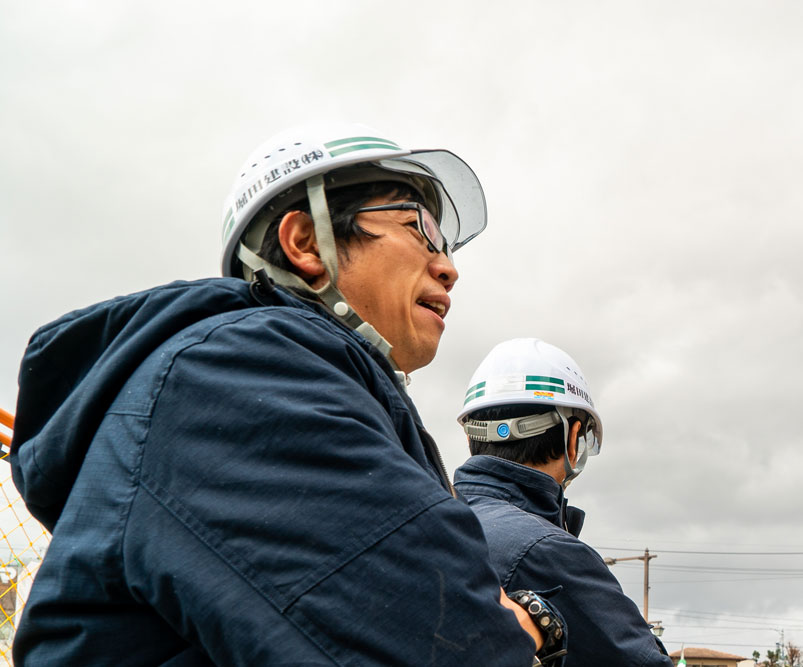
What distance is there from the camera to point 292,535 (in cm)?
158

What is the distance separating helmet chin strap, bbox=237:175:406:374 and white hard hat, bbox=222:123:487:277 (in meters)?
0.09

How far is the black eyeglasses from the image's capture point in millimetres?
2891

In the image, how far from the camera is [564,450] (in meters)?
4.78

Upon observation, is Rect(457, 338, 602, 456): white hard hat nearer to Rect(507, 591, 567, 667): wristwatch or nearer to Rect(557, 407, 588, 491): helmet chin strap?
Rect(557, 407, 588, 491): helmet chin strap

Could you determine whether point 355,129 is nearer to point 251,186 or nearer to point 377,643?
point 251,186

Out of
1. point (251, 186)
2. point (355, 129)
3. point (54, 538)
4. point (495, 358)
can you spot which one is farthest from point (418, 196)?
point (495, 358)

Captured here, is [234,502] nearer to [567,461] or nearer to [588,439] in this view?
[567,461]

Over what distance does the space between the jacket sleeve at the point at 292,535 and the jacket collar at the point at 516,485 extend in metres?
2.69

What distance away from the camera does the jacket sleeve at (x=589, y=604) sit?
3496mm

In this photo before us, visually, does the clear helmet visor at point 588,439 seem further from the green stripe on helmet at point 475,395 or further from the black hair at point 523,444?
the green stripe on helmet at point 475,395

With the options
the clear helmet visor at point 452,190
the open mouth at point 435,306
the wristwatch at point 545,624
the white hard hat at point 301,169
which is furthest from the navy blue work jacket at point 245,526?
the clear helmet visor at point 452,190

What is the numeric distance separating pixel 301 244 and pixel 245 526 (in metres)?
1.37

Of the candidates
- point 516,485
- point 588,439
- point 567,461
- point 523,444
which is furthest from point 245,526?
point 588,439

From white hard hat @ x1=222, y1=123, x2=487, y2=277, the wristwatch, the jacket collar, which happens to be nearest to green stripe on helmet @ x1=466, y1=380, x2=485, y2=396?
the jacket collar
